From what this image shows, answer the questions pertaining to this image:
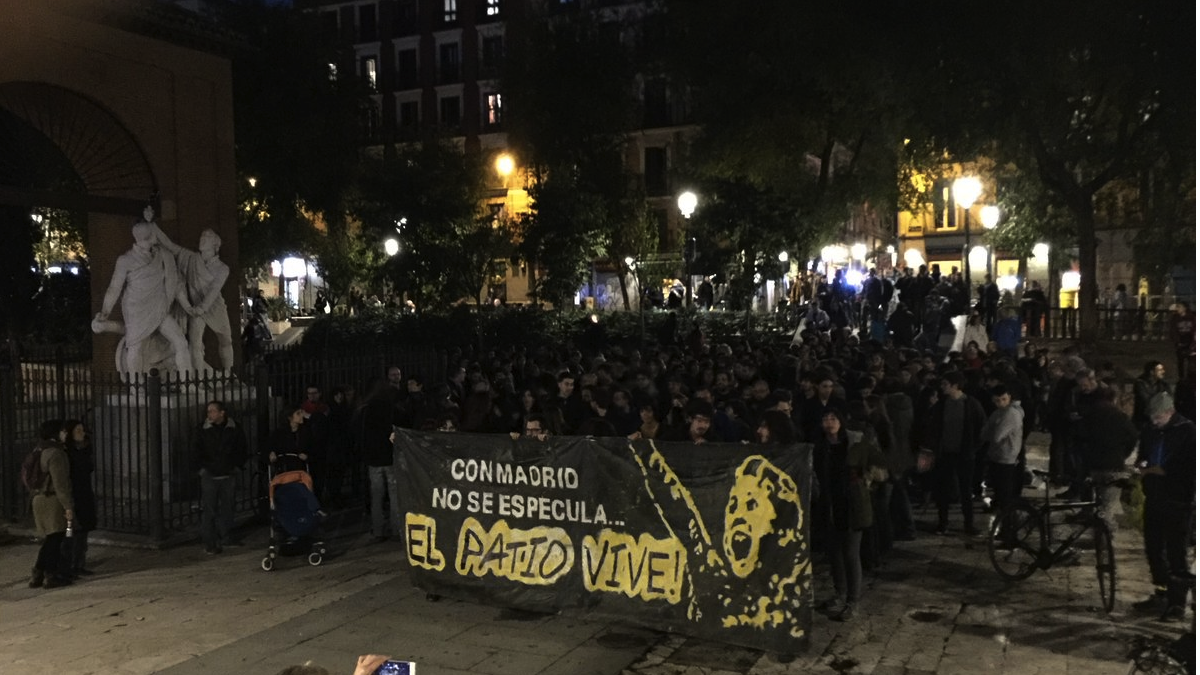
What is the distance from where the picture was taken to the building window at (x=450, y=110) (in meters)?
63.1

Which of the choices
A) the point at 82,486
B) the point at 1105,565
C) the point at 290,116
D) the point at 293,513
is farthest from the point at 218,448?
the point at 290,116

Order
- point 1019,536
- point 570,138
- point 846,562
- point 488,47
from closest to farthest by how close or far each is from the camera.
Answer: point 846,562
point 1019,536
point 570,138
point 488,47

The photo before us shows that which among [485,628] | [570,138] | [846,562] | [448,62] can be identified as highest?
[448,62]

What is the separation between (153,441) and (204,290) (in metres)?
3.12

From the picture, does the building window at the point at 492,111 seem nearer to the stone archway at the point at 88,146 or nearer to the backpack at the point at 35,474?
the stone archway at the point at 88,146

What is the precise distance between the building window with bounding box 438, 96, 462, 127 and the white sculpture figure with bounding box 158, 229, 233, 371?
50.4m

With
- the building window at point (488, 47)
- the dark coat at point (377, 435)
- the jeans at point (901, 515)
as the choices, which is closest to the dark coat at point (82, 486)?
the dark coat at point (377, 435)

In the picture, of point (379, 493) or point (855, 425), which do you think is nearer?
point (855, 425)

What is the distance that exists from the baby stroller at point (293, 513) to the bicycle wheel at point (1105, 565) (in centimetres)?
699

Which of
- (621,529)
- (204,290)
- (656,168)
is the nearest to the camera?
(621,529)

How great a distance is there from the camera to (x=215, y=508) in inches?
424

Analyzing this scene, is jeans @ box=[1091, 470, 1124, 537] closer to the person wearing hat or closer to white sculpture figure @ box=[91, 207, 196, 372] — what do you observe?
the person wearing hat

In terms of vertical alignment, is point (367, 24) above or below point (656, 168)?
above

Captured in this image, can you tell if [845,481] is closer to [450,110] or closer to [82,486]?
[82,486]
